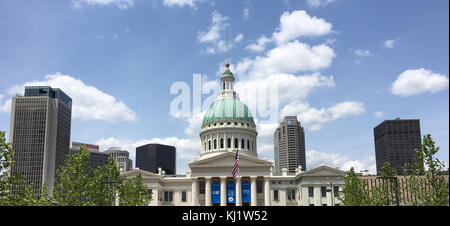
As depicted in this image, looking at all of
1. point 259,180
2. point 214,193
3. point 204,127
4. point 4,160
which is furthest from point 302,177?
point 4,160

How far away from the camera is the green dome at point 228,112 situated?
120750 millimetres

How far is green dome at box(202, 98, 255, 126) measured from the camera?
396 ft

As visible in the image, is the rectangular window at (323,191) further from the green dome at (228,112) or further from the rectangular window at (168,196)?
the rectangular window at (168,196)

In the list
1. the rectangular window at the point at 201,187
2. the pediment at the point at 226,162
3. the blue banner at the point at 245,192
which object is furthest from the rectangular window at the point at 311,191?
the rectangular window at the point at 201,187

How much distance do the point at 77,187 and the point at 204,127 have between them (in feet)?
258

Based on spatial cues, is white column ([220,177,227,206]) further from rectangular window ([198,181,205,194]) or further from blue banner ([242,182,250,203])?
rectangular window ([198,181,205,194])

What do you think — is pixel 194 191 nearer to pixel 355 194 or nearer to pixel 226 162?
pixel 226 162

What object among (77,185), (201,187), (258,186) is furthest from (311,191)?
(77,185)

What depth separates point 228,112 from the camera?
12112cm

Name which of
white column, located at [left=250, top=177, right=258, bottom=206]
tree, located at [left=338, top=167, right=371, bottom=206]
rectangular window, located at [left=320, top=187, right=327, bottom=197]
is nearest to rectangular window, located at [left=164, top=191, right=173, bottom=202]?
white column, located at [left=250, top=177, right=258, bottom=206]

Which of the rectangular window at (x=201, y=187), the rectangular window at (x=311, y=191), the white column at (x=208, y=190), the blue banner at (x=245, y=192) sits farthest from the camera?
the rectangular window at (x=201, y=187)
